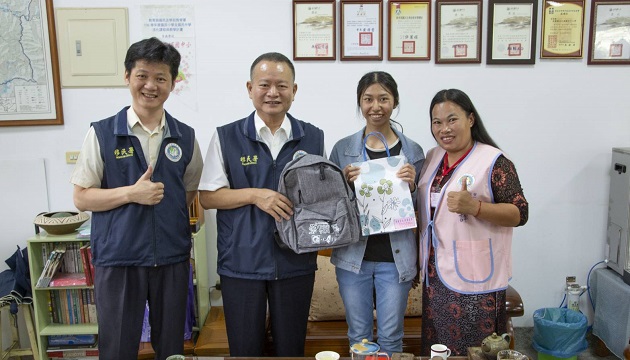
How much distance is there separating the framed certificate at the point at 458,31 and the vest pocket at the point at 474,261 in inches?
56.7

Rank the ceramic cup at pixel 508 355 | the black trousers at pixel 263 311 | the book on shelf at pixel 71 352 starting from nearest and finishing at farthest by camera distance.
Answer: the ceramic cup at pixel 508 355
the black trousers at pixel 263 311
the book on shelf at pixel 71 352

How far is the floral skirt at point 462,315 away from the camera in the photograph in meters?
1.75

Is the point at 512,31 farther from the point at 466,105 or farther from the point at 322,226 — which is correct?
the point at 322,226

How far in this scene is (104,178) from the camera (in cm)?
177

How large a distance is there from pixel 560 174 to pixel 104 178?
254 cm

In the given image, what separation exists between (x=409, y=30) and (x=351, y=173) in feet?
4.54

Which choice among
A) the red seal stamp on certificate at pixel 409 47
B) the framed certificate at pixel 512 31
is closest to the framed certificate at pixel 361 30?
the red seal stamp on certificate at pixel 409 47

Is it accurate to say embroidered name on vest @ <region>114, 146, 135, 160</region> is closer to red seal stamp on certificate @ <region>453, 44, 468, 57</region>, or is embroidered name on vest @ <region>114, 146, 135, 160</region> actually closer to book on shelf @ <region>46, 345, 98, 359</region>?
book on shelf @ <region>46, 345, 98, 359</region>

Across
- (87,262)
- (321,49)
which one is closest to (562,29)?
(321,49)

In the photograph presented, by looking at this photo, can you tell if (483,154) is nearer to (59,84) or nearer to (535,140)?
(535,140)

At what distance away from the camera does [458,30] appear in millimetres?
2818

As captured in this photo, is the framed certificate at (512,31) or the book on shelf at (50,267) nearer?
the book on shelf at (50,267)

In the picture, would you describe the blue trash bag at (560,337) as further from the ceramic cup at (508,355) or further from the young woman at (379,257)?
the ceramic cup at (508,355)

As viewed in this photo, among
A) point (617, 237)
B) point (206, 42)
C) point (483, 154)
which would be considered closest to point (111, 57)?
point (206, 42)
